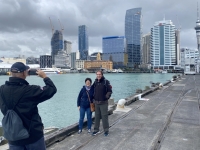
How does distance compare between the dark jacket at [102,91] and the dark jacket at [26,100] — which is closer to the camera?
the dark jacket at [26,100]

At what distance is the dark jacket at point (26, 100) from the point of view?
2727mm

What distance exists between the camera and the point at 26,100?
109 inches

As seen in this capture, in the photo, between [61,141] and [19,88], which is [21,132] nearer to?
[19,88]

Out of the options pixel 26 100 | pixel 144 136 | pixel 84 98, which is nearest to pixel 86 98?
pixel 84 98

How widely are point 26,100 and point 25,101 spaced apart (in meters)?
0.02

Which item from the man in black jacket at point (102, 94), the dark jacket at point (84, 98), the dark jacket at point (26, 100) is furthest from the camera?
the dark jacket at point (84, 98)

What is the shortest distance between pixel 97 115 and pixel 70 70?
Answer: 190819 millimetres

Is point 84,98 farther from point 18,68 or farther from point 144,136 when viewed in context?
point 18,68

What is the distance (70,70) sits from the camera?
196 meters

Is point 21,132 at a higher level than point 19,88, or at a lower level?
lower

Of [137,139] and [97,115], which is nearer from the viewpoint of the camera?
[137,139]

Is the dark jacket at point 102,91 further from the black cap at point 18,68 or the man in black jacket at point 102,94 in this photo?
the black cap at point 18,68

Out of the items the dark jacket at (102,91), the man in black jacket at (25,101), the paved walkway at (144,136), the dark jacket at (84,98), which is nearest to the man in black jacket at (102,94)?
the dark jacket at (102,91)

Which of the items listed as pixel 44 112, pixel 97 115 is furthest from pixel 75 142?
pixel 44 112
